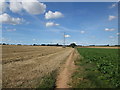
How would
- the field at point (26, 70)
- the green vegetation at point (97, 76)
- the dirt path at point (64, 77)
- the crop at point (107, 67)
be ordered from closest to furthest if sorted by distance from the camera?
the green vegetation at point (97, 76) → the dirt path at point (64, 77) → the field at point (26, 70) → the crop at point (107, 67)

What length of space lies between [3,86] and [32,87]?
169 centimetres

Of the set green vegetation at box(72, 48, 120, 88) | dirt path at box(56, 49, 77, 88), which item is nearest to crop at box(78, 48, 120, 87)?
green vegetation at box(72, 48, 120, 88)

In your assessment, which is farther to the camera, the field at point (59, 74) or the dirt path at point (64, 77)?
the dirt path at point (64, 77)

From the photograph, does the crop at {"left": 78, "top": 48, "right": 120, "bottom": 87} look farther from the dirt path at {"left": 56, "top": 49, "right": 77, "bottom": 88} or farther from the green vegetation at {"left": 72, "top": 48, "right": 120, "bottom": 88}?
the dirt path at {"left": 56, "top": 49, "right": 77, "bottom": 88}

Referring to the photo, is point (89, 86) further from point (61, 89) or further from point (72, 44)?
point (72, 44)

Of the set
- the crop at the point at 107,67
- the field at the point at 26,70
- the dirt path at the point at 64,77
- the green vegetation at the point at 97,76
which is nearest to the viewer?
the green vegetation at the point at 97,76

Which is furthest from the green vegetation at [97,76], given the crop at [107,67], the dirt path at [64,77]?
the dirt path at [64,77]

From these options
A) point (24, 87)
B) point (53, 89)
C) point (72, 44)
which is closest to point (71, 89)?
point (53, 89)

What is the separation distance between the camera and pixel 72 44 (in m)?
181

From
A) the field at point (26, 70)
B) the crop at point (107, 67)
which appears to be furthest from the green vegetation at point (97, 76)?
the field at point (26, 70)

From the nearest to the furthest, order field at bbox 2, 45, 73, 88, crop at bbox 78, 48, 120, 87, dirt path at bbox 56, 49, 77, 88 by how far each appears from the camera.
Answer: dirt path at bbox 56, 49, 77, 88
field at bbox 2, 45, 73, 88
crop at bbox 78, 48, 120, 87

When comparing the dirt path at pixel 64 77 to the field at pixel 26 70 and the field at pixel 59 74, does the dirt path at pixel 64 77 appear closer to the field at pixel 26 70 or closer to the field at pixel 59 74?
the field at pixel 59 74

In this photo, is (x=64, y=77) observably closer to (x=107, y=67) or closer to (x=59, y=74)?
(x=59, y=74)

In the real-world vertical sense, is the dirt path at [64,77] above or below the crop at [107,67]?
below
